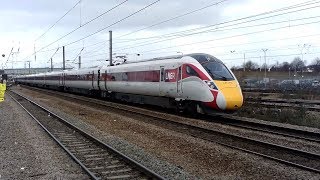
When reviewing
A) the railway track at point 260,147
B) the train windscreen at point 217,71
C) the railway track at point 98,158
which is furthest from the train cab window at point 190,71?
the railway track at point 98,158

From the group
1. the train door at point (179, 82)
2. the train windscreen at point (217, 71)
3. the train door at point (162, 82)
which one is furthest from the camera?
A: the train door at point (162, 82)

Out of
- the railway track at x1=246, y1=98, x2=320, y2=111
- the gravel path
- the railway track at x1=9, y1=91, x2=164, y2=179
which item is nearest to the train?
the railway track at x1=246, y1=98, x2=320, y2=111

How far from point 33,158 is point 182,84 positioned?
33.7ft

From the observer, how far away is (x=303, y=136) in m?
14.1

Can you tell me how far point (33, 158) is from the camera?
10.6 metres

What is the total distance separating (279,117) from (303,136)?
5751mm

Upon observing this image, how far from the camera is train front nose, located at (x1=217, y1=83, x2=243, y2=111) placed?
17.7m

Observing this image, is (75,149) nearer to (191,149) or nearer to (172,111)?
(191,149)

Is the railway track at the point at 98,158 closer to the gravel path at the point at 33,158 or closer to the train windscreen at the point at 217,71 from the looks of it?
the gravel path at the point at 33,158

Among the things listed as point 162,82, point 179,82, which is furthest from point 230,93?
point 162,82

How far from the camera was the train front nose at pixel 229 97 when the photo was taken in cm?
1770

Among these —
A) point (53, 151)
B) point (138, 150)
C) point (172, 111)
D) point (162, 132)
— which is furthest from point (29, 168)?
point (172, 111)

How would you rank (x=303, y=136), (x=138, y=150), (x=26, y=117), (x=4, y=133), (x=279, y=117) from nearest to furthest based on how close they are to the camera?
(x=138, y=150), (x=303, y=136), (x=4, y=133), (x=279, y=117), (x=26, y=117)

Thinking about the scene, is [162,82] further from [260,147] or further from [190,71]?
[260,147]
